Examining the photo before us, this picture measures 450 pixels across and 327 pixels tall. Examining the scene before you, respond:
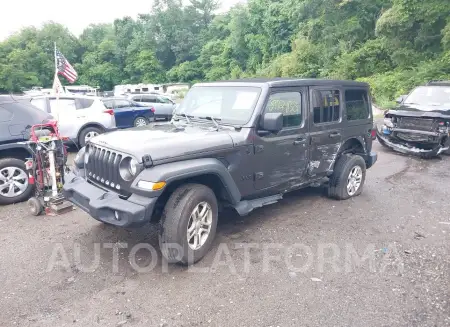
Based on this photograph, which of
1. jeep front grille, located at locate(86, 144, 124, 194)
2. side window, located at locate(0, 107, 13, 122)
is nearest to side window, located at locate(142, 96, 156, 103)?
side window, located at locate(0, 107, 13, 122)

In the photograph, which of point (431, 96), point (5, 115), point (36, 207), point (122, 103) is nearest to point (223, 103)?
point (36, 207)

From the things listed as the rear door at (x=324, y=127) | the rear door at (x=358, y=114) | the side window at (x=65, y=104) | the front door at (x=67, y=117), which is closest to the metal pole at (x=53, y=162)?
the rear door at (x=324, y=127)

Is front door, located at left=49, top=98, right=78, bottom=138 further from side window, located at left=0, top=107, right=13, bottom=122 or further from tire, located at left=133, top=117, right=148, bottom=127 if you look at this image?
tire, located at left=133, top=117, right=148, bottom=127

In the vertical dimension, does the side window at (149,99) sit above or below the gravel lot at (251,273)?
above

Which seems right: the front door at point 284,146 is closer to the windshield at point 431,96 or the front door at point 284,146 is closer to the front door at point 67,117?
the windshield at point 431,96

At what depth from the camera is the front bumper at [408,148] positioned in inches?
Result: 363

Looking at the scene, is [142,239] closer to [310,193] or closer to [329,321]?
[329,321]

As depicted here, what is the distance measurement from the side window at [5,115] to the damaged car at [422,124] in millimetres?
8568

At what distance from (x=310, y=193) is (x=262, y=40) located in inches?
1764

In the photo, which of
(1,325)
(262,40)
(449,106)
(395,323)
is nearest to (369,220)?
(395,323)

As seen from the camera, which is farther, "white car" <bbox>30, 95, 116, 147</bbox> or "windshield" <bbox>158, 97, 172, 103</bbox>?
"windshield" <bbox>158, 97, 172, 103</bbox>

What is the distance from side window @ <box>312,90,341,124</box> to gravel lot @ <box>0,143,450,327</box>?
54.6 inches

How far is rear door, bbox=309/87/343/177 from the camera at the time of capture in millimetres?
5439

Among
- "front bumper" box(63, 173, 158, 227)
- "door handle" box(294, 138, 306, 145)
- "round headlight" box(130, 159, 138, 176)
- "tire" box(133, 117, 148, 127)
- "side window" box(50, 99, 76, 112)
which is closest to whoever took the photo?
"front bumper" box(63, 173, 158, 227)
